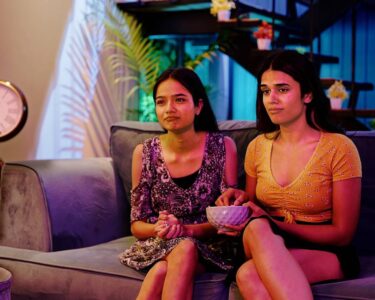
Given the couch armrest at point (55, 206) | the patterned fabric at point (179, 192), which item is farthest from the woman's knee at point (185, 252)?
the couch armrest at point (55, 206)

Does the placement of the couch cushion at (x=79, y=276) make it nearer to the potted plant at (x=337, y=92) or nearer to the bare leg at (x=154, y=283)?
the bare leg at (x=154, y=283)

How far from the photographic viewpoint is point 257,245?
207 centimetres

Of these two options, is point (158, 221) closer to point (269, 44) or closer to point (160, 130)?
point (160, 130)

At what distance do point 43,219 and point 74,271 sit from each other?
0.39 m

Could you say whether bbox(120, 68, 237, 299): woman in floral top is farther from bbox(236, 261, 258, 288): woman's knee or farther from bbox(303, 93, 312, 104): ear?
bbox(303, 93, 312, 104): ear

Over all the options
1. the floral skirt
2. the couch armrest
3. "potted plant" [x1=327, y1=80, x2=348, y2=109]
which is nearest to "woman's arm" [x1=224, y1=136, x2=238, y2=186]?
the floral skirt

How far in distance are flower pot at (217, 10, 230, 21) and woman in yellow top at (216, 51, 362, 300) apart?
128 inches

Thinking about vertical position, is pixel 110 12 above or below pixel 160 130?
above

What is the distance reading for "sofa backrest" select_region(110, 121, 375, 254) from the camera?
2639 mm

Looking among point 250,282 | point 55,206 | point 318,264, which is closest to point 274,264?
point 250,282

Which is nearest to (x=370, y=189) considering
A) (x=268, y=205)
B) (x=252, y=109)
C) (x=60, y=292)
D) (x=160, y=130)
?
(x=268, y=205)

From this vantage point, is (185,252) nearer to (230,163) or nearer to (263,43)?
(230,163)

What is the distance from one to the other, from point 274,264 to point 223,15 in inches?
154

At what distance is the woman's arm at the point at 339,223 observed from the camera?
87.6 inches
